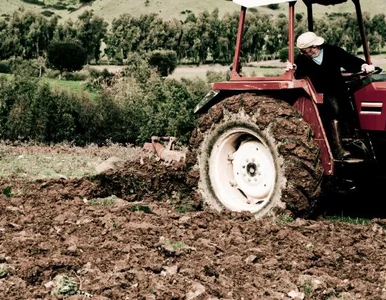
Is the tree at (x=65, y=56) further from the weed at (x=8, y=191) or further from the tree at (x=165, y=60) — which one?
the weed at (x=8, y=191)

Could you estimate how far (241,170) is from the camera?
7242 millimetres

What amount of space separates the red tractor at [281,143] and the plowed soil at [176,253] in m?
0.26

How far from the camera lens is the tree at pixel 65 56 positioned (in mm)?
51531

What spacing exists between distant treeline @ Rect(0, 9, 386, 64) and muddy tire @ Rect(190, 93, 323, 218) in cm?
3804

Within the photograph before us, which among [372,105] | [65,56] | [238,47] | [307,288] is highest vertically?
[238,47]

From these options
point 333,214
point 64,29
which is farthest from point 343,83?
point 64,29

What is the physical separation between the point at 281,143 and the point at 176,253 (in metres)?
1.77

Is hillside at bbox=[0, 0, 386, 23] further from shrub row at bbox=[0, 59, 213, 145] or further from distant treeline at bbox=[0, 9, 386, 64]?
shrub row at bbox=[0, 59, 213, 145]

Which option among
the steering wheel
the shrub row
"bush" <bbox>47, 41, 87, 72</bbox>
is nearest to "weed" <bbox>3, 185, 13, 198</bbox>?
the steering wheel

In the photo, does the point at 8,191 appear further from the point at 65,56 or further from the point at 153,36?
the point at 153,36

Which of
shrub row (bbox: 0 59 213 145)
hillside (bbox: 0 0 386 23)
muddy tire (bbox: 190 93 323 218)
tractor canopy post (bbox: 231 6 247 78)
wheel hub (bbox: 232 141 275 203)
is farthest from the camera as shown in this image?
hillside (bbox: 0 0 386 23)

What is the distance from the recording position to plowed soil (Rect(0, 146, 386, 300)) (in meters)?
4.49

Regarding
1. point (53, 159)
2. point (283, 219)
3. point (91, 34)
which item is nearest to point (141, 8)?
point (91, 34)

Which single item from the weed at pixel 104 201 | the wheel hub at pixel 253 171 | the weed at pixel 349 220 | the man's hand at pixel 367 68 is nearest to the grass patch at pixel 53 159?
the weed at pixel 104 201
